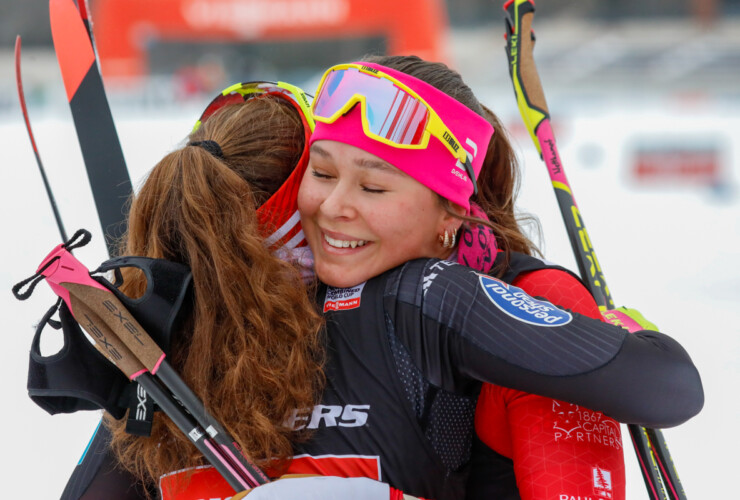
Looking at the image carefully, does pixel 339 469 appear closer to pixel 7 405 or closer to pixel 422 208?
pixel 422 208

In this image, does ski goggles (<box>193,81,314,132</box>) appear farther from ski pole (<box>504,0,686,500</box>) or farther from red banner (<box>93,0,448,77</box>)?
red banner (<box>93,0,448,77</box>)

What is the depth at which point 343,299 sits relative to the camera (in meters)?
1.18

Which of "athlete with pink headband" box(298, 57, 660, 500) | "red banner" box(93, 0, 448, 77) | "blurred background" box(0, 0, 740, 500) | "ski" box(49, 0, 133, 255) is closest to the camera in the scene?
"athlete with pink headband" box(298, 57, 660, 500)

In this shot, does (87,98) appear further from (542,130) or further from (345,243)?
(542,130)

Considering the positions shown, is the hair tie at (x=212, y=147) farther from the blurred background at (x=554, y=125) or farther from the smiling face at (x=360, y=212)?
Result: the blurred background at (x=554, y=125)

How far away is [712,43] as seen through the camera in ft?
34.1

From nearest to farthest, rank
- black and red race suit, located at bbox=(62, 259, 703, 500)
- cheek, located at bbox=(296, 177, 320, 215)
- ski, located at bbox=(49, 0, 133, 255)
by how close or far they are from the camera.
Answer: black and red race suit, located at bbox=(62, 259, 703, 500)
cheek, located at bbox=(296, 177, 320, 215)
ski, located at bbox=(49, 0, 133, 255)

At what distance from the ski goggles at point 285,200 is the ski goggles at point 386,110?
51 mm

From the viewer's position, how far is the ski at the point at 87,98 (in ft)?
5.42

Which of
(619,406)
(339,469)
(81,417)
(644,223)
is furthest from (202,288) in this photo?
(644,223)

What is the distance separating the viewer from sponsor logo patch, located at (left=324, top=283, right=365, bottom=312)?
3.79 ft

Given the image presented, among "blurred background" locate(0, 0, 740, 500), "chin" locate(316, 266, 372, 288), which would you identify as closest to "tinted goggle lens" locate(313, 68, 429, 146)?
"chin" locate(316, 266, 372, 288)

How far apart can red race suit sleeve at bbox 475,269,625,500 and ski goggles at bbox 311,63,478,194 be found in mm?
338

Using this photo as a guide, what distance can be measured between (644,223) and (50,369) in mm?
4185
